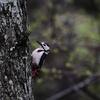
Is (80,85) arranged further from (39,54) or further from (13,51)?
(13,51)

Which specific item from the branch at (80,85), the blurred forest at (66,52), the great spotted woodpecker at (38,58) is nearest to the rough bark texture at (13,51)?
the great spotted woodpecker at (38,58)

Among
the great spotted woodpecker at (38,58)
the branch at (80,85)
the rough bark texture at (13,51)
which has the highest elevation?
the rough bark texture at (13,51)

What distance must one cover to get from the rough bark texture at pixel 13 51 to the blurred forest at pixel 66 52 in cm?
421

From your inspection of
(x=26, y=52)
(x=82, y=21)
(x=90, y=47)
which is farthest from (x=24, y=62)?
(x=82, y=21)

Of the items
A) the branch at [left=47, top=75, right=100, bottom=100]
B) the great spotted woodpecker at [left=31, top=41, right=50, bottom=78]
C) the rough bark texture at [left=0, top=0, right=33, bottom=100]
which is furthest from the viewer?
the branch at [left=47, top=75, right=100, bottom=100]

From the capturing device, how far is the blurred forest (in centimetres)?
869

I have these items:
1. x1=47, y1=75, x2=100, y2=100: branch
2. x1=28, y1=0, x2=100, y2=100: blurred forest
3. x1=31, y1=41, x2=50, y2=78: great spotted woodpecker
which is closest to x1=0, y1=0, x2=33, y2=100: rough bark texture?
x1=31, y1=41, x2=50, y2=78: great spotted woodpecker

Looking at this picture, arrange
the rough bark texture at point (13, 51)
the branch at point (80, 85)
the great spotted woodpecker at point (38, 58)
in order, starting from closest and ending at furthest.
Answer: the rough bark texture at point (13, 51) → the great spotted woodpecker at point (38, 58) → the branch at point (80, 85)

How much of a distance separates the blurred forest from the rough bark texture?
4.21m

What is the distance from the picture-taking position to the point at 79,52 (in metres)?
9.67

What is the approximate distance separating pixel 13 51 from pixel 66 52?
5.42 meters

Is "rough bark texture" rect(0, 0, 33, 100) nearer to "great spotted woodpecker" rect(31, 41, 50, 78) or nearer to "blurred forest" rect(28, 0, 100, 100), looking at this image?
"great spotted woodpecker" rect(31, 41, 50, 78)

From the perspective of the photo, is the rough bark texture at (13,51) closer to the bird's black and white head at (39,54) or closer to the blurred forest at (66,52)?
the bird's black and white head at (39,54)

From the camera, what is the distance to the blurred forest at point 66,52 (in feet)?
28.5
